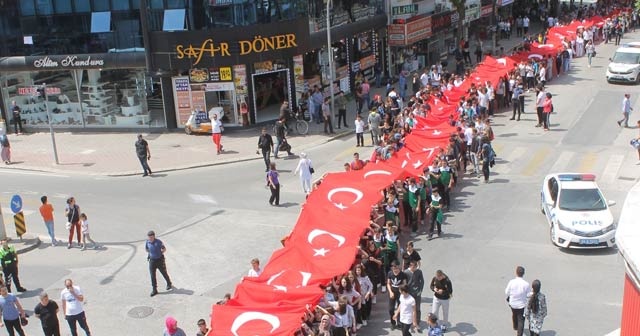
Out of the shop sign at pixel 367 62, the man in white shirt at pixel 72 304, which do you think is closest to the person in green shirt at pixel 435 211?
the man in white shirt at pixel 72 304

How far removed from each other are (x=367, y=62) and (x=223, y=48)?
12320mm

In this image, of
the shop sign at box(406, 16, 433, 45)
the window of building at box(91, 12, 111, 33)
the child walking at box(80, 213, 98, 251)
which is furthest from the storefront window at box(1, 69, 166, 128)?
the shop sign at box(406, 16, 433, 45)

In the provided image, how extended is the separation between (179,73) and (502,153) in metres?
15.7

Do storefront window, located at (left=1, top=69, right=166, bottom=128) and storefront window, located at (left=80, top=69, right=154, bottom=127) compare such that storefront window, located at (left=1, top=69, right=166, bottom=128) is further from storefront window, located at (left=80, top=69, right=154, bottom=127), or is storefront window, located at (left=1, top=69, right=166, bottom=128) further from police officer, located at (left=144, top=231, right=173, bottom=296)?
police officer, located at (left=144, top=231, right=173, bottom=296)

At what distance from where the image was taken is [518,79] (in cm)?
3441

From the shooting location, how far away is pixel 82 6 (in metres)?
35.9

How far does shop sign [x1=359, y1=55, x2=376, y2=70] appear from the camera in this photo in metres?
43.3

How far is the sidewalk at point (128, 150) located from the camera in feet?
101

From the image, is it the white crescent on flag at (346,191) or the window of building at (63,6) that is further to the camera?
the window of building at (63,6)

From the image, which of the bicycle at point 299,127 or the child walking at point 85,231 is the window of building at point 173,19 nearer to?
the bicycle at point 299,127

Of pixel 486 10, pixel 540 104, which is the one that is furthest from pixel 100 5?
pixel 486 10

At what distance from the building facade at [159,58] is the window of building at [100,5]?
0.05m

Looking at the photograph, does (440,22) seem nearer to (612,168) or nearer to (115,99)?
(115,99)

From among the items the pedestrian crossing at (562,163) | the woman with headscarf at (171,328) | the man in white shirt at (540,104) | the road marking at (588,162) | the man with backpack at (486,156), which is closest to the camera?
the woman with headscarf at (171,328)
